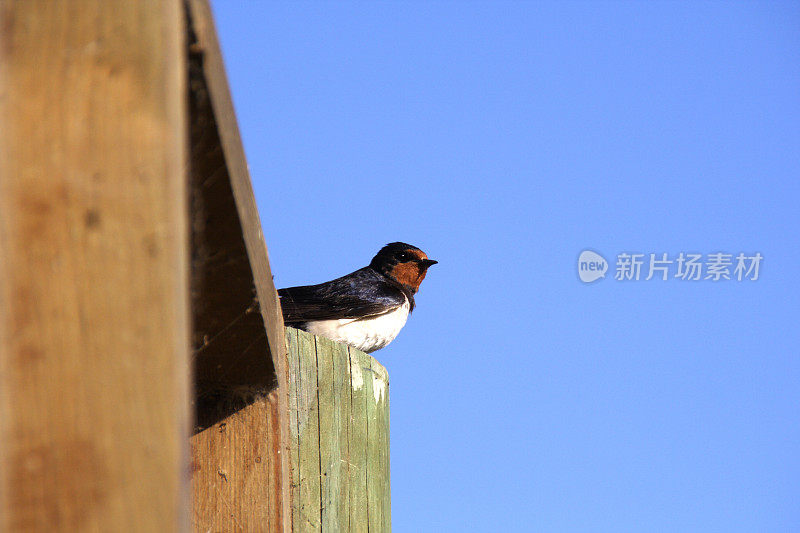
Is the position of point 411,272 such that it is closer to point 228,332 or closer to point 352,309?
point 352,309

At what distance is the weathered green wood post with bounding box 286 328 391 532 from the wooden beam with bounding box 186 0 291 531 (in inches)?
4.5

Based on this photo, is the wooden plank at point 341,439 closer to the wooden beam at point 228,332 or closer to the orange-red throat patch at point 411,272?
the wooden beam at point 228,332

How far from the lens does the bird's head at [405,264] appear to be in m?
7.43

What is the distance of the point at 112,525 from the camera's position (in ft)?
2.38

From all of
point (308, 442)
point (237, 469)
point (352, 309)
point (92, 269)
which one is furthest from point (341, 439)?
point (352, 309)

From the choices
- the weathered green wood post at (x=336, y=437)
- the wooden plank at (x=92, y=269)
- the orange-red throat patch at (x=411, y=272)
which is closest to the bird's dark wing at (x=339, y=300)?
the orange-red throat patch at (x=411, y=272)

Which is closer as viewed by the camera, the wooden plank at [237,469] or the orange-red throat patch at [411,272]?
the wooden plank at [237,469]

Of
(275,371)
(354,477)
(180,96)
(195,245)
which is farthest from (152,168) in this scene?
(354,477)

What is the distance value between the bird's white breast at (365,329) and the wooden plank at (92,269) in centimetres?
520

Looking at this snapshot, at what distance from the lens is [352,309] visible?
6.21m

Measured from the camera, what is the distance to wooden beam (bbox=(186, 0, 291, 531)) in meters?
0.99

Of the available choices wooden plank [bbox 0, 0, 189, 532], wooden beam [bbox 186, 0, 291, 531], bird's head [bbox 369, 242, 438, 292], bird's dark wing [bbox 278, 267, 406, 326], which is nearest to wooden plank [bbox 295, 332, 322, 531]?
wooden beam [bbox 186, 0, 291, 531]

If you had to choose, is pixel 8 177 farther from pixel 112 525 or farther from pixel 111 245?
pixel 112 525

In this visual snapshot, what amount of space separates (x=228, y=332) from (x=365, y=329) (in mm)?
4701
